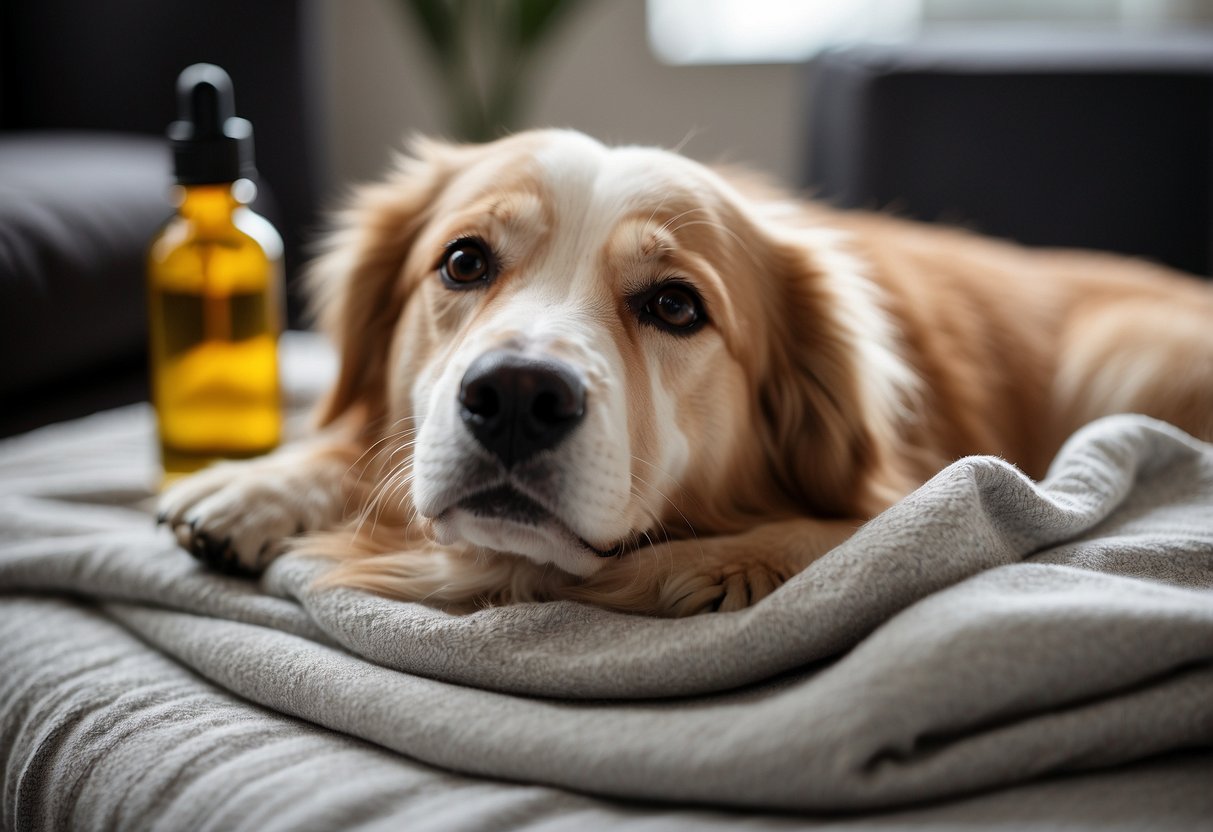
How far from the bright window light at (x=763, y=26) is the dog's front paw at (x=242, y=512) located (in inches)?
148

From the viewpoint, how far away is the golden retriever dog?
1.12 m

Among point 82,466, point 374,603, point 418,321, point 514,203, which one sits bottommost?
point 82,466

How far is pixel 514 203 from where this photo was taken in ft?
4.42

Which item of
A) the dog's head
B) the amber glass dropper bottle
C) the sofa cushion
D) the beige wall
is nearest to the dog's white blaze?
the dog's head

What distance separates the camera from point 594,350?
1169 millimetres

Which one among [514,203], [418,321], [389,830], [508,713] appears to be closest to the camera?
[389,830]

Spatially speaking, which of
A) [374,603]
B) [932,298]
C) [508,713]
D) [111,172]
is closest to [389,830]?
[508,713]

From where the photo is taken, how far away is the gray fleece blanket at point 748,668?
0.82 m

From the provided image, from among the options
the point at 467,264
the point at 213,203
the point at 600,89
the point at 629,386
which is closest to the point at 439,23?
the point at 600,89

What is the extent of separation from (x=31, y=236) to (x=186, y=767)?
1.46m

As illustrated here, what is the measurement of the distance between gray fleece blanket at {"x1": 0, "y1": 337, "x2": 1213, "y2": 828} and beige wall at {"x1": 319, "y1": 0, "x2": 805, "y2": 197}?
369 cm

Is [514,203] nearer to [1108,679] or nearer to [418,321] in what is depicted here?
[418,321]

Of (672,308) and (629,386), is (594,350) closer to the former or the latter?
(629,386)

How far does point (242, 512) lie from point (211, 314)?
1.25ft
